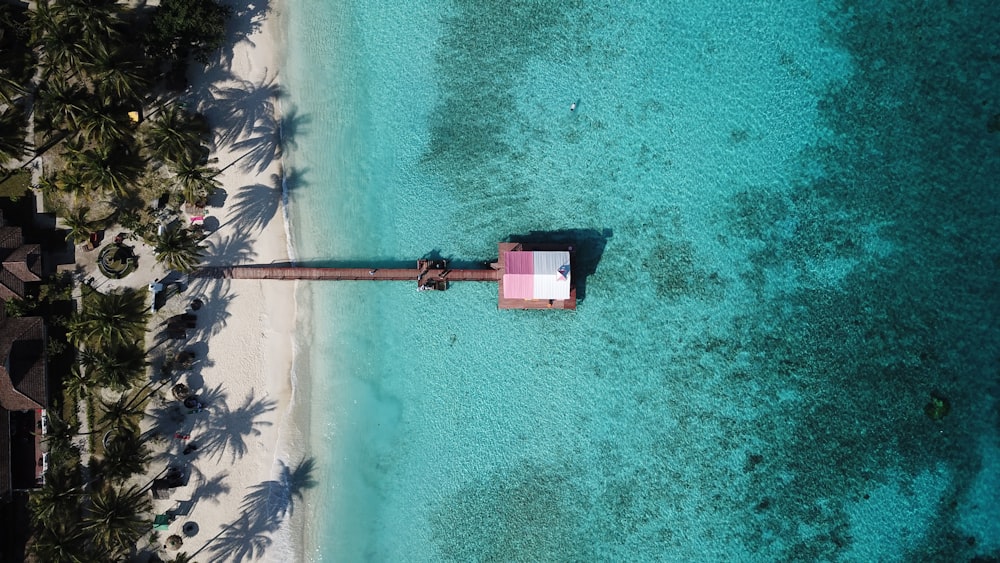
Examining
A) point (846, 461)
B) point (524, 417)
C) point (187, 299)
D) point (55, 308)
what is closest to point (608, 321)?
point (524, 417)

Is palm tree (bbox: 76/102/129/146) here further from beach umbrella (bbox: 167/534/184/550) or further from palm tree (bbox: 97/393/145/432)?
beach umbrella (bbox: 167/534/184/550)

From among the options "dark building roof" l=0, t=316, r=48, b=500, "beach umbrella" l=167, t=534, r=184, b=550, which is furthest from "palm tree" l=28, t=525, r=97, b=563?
"dark building roof" l=0, t=316, r=48, b=500

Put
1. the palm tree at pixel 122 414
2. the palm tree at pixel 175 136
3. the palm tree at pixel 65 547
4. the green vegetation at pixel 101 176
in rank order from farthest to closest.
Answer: the palm tree at pixel 122 414 < the palm tree at pixel 175 136 < the green vegetation at pixel 101 176 < the palm tree at pixel 65 547

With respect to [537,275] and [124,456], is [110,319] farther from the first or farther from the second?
[537,275]

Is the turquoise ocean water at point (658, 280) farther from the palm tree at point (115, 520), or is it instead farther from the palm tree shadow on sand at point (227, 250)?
the palm tree at point (115, 520)

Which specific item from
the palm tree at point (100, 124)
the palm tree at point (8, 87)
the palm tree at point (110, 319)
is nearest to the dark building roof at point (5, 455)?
the palm tree at point (110, 319)

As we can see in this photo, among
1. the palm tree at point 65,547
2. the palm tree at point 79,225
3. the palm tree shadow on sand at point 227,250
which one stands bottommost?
the palm tree at point 65,547

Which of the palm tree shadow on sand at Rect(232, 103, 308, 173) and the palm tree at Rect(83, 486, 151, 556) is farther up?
the palm tree shadow on sand at Rect(232, 103, 308, 173)
